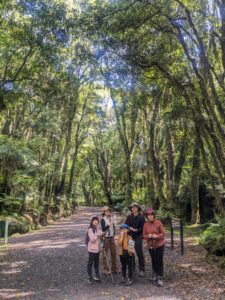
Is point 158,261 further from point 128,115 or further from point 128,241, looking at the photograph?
point 128,115

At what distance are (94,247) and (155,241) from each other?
148cm

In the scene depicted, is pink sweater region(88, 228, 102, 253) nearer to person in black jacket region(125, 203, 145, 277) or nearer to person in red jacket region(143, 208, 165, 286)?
person in black jacket region(125, 203, 145, 277)

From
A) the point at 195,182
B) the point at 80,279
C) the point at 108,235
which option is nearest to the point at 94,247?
the point at 108,235

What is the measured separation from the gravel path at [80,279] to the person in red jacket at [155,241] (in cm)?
35

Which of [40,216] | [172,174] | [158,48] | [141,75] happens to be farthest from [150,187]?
[158,48]

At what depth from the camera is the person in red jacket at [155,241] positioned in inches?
309

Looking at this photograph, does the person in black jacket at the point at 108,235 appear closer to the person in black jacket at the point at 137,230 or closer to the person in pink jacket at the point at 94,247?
the person in pink jacket at the point at 94,247

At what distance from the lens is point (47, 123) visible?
71.5 ft

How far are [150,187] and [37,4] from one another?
47.4 ft

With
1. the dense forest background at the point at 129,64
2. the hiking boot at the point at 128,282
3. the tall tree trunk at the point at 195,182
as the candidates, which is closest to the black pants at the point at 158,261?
the hiking boot at the point at 128,282

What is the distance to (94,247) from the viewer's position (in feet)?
27.0

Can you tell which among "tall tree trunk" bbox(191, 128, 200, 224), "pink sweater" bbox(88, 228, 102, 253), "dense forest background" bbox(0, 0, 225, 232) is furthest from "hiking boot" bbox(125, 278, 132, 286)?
"tall tree trunk" bbox(191, 128, 200, 224)

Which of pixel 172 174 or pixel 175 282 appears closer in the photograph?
pixel 175 282

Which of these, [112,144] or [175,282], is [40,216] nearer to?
[175,282]
